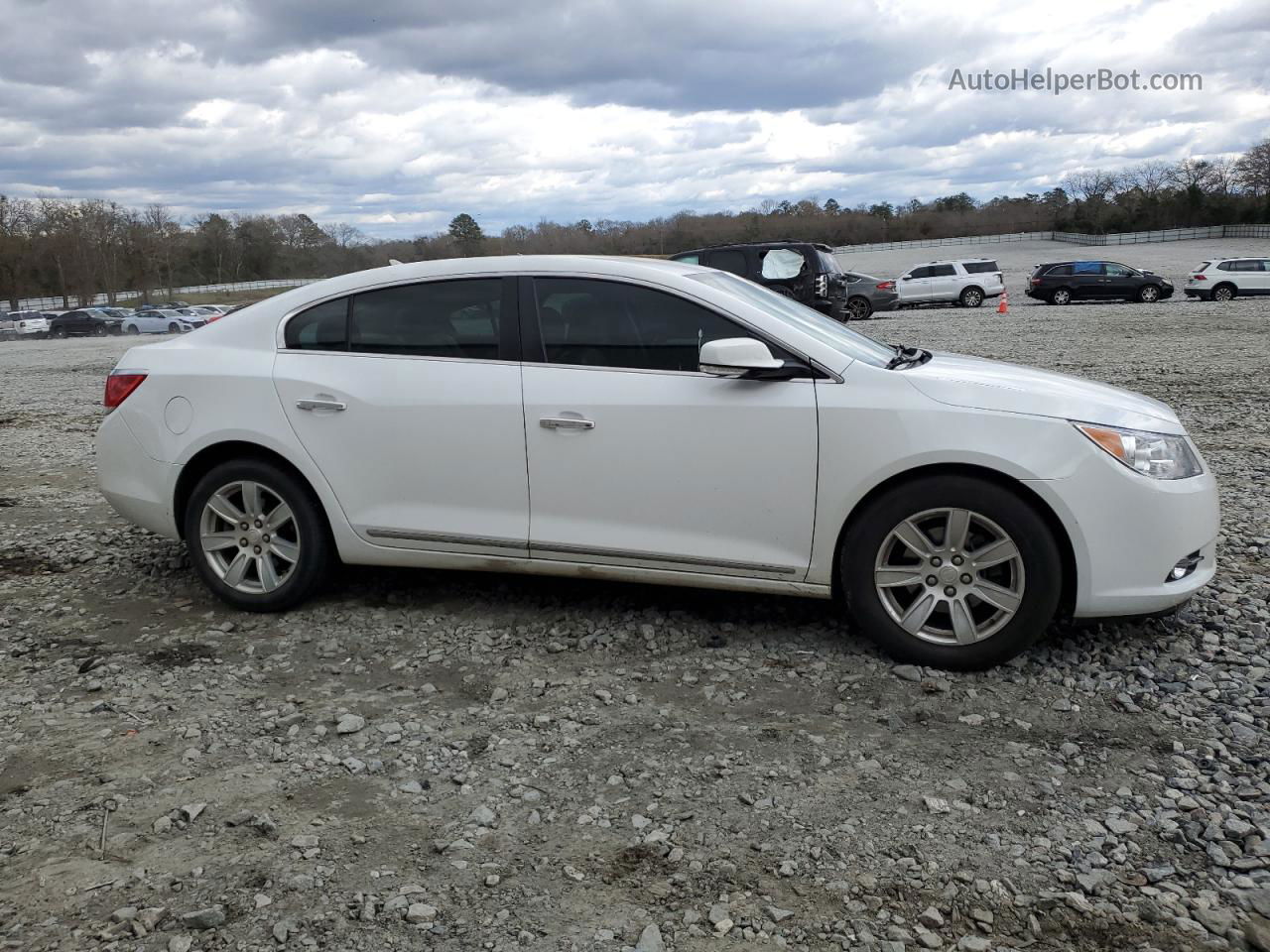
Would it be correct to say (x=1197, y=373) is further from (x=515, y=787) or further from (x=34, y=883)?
(x=34, y=883)

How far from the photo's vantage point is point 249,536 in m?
4.87

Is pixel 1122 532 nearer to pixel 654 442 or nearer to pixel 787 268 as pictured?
pixel 654 442

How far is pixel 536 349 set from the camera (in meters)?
4.48

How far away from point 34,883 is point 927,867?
2.43m

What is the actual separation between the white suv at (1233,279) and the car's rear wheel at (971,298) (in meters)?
6.42

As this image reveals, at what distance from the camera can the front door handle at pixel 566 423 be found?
430 centimetres

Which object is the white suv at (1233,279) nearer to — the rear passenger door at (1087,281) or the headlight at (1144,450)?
the rear passenger door at (1087,281)

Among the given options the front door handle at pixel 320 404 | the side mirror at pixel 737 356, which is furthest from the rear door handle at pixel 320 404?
the side mirror at pixel 737 356

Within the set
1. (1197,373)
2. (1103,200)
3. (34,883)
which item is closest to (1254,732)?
(34,883)

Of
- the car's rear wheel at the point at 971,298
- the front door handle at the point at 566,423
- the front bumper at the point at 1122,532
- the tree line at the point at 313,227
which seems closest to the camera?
the front bumper at the point at 1122,532

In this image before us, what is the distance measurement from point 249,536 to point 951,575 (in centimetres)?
Answer: 316

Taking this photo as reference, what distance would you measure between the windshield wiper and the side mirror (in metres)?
0.56

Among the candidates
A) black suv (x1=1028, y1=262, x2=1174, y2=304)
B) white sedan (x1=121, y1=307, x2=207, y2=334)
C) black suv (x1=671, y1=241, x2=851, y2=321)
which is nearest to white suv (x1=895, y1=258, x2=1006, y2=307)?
black suv (x1=1028, y1=262, x2=1174, y2=304)

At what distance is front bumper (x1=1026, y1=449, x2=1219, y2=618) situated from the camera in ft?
12.6
